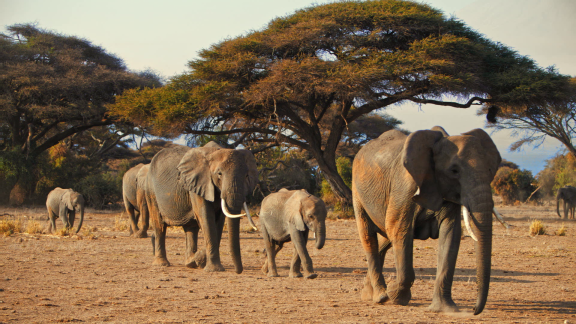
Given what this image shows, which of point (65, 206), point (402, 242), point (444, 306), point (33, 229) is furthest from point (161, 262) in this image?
point (65, 206)

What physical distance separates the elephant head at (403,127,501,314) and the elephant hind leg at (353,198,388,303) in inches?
54.7

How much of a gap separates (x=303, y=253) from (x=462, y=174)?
13.7 feet

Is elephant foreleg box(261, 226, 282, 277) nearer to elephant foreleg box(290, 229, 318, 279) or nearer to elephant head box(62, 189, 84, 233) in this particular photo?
elephant foreleg box(290, 229, 318, 279)

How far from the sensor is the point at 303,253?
8.81 meters

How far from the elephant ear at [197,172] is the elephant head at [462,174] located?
4369 mm

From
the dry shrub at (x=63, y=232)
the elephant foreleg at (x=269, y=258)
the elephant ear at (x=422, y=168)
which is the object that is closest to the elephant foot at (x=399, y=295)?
the elephant ear at (x=422, y=168)

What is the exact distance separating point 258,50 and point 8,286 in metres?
17.3

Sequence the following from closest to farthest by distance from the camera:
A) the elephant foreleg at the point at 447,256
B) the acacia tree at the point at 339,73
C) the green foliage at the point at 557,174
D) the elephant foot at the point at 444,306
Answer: the elephant foreleg at the point at 447,256 < the elephant foot at the point at 444,306 < the acacia tree at the point at 339,73 < the green foliage at the point at 557,174

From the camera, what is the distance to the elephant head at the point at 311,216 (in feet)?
28.6

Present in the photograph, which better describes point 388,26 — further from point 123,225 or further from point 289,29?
point 123,225

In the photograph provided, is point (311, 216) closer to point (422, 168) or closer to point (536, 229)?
point (422, 168)

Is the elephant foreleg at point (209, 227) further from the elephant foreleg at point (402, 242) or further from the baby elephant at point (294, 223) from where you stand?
the elephant foreleg at point (402, 242)

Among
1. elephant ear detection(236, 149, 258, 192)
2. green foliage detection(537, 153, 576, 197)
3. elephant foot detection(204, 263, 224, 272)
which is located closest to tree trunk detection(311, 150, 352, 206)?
elephant ear detection(236, 149, 258, 192)

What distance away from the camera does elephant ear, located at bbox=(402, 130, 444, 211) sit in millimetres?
5281
